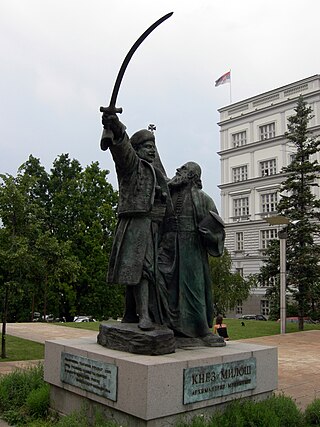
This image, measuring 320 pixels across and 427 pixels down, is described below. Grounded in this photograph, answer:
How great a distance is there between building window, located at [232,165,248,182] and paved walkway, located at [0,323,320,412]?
27788mm

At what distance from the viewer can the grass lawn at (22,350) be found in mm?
11837

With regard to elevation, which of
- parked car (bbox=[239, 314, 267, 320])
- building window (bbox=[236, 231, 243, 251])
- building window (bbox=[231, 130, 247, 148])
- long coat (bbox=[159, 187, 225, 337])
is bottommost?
parked car (bbox=[239, 314, 267, 320])

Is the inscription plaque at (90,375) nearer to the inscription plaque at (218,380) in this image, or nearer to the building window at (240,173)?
the inscription plaque at (218,380)

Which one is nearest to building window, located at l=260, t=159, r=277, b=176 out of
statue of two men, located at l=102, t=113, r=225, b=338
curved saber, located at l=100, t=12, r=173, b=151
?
statue of two men, located at l=102, t=113, r=225, b=338

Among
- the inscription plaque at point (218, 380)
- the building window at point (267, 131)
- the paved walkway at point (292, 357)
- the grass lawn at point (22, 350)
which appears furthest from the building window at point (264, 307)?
the inscription plaque at point (218, 380)

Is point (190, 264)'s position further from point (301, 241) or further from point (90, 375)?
point (301, 241)

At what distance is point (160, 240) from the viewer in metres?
6.40

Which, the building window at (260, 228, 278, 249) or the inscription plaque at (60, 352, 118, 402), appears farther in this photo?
the building window at (260, 228, 278, 249)

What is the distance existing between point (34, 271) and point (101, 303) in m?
16.6

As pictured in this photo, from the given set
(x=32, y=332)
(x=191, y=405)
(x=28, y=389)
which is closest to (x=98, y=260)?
(x=32, y=332)

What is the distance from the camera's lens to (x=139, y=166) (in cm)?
588

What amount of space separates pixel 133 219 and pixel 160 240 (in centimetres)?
69

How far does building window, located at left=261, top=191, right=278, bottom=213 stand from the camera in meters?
43.0

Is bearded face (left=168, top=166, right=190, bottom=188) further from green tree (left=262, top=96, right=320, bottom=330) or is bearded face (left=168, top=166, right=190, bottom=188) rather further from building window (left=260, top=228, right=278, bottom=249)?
building window (left=260, top=228, right=278, bottom=249)
